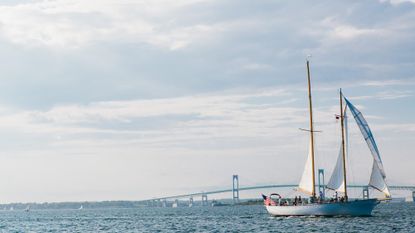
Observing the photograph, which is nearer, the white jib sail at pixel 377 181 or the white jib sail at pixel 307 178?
the white jib sail at pixel 377 181

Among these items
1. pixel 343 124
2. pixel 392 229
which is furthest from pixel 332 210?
pixel 392 229

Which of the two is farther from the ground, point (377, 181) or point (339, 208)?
point (377, 181)

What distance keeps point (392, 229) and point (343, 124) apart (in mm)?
26148

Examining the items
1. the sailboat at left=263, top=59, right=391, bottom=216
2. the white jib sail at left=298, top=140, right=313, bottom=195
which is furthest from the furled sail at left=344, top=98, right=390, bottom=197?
the white jib sail at left=298, top=140, right=313, bottom=195

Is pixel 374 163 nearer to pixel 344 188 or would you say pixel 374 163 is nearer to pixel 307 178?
pixel 344 188

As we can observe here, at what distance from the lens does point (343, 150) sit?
100 metres

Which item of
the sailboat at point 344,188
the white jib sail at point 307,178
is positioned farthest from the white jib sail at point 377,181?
the white jib sail at point 307,178

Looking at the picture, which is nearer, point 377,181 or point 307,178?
point 377,181

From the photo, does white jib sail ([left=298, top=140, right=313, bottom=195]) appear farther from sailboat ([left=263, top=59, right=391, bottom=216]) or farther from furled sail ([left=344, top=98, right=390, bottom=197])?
furled sail ([left=344, top=98, right=390, bottom=197])

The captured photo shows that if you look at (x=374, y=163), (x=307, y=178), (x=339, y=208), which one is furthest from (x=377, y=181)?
(x=307, y=178)

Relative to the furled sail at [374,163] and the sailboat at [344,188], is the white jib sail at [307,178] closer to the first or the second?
the sailboat at [344,188]

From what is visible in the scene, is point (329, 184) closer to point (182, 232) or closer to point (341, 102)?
point (341, 102)

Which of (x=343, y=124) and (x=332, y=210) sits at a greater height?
(x=343, y=124)

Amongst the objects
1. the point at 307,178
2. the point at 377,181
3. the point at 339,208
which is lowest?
the point at 339,208
